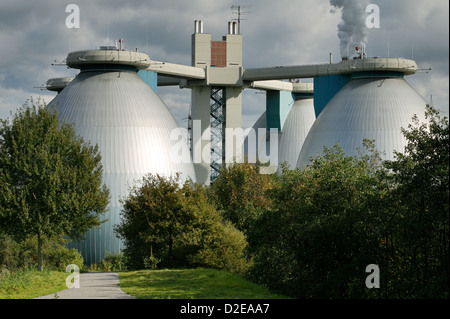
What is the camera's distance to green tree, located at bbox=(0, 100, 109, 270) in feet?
133

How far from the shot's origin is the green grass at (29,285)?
31.1 m

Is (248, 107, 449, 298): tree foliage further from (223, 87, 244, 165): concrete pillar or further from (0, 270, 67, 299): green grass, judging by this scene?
(223, 87, 244, 165): concrete pillar

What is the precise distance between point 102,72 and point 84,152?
2323 cm

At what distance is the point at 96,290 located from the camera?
1283 inches

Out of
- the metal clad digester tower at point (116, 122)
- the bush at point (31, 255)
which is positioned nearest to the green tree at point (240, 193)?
the metal clad digester tower at point (116, 122)

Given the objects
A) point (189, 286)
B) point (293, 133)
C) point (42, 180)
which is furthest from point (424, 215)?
point (293, 133)

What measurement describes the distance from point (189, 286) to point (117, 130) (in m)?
29.3

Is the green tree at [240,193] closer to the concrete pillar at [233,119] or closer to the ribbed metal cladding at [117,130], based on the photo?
the ribbed metal cladding at [117,130]

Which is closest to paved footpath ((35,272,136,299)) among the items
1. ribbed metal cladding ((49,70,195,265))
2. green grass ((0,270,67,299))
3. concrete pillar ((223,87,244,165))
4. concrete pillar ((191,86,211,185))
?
green grass ((0,270,67,299))

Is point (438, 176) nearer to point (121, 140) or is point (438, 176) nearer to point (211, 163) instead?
point (121, 140)

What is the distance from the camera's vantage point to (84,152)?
141 feet

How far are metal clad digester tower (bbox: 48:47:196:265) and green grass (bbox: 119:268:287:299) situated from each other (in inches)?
692

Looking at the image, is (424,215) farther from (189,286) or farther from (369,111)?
(369,111)

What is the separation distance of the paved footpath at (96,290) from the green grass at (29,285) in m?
0.88
